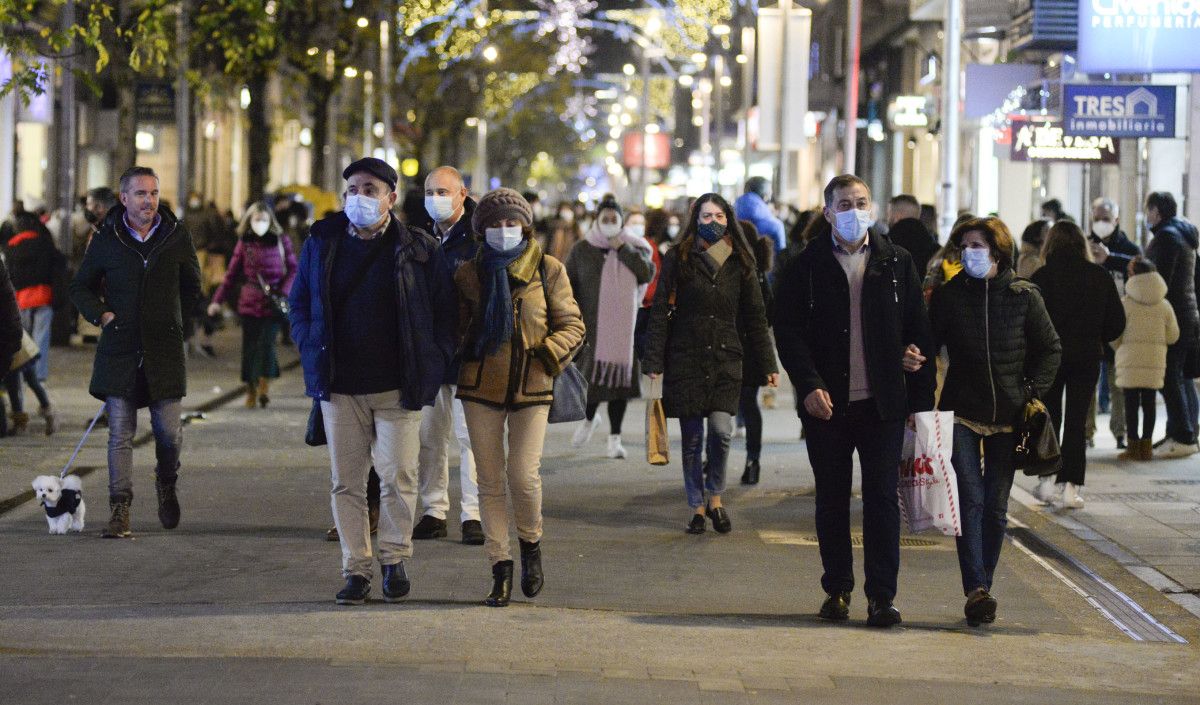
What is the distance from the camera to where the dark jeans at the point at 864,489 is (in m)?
8.44

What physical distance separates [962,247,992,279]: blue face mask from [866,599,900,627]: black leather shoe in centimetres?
145

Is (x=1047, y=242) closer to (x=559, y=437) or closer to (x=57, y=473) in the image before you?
(x=559, y=437)

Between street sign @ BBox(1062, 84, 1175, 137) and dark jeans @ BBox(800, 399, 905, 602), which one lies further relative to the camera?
street sign @ BBox(1062, 84, 1175, 137)

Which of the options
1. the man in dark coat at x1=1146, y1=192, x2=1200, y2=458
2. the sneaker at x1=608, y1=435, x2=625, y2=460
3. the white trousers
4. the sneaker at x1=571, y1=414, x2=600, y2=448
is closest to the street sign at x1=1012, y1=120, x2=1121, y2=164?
the man in dark coat at x1=1146, y1=192, x2=1200, y2=458

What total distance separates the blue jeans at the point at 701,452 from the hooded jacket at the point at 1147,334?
496 cm

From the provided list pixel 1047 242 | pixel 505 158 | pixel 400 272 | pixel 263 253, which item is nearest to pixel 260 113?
pixel 263 253

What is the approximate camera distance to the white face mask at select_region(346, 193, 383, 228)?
328 inches

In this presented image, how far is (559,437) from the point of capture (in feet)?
54.5

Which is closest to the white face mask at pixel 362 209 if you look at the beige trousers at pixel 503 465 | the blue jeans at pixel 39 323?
the beige trousers at pixel 503 465

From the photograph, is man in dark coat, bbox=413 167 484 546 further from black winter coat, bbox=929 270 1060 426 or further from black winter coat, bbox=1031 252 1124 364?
black winter coat, bbox=1031 252 1124 364

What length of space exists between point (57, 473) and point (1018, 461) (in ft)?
24.1

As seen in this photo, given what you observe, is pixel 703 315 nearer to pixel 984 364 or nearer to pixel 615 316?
pixel 984 364

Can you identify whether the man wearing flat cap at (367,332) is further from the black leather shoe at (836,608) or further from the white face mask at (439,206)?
the black leather shoe at (836,608)

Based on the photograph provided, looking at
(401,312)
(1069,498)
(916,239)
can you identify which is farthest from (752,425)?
(401,312)
